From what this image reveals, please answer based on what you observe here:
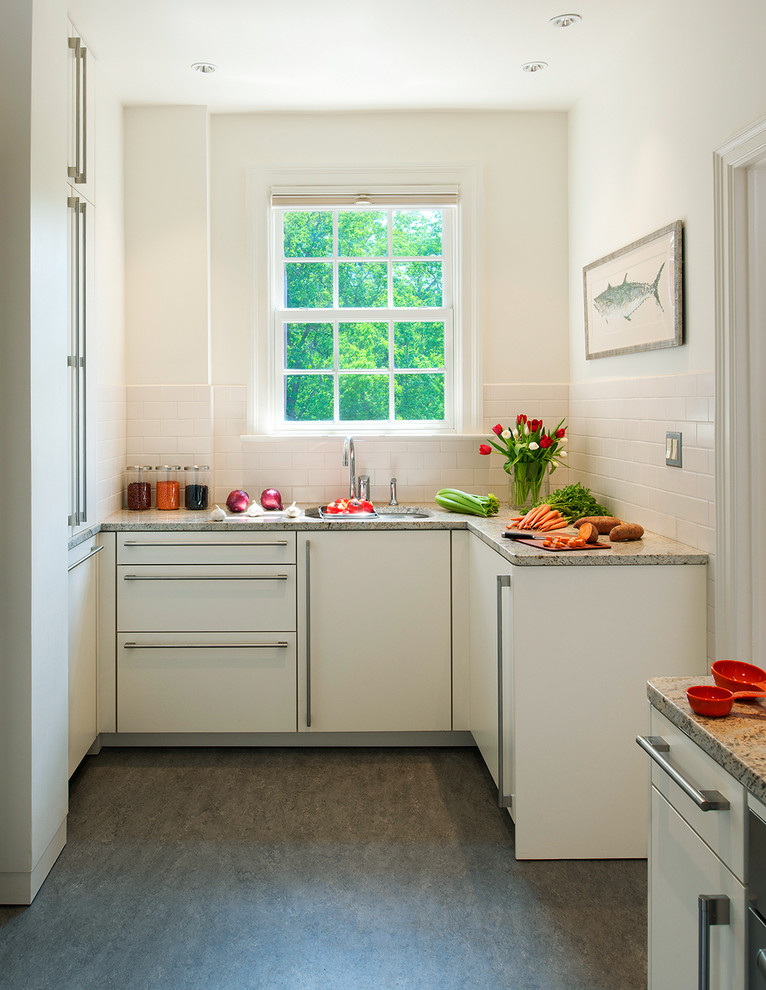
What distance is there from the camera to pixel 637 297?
325 cm

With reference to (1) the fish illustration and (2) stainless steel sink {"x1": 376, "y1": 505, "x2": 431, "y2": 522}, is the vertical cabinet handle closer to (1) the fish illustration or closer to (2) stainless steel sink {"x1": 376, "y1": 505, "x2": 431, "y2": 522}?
(2) stainless steel sink {"x1": 376, "y1": 505, "x2": 431, "y2": 522}

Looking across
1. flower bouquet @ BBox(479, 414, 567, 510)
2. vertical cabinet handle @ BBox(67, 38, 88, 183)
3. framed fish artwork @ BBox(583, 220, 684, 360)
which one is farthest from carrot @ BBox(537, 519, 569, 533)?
vertical cabinet handle @ BBox(67, 38, 88, 183)

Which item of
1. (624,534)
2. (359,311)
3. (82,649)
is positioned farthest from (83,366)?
(624,534)

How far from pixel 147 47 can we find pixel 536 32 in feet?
4.94

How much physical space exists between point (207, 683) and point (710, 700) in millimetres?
2574

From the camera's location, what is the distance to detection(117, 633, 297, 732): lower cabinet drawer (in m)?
3.56

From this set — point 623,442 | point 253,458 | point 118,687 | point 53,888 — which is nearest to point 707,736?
point 53,888

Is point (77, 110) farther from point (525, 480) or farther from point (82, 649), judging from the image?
point (525, 480)

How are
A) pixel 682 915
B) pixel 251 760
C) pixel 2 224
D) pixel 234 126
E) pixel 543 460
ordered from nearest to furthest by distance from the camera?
pixel 682 915, pixel 2 224, pixel 251 760, pixel 543 460, pixel 234 126

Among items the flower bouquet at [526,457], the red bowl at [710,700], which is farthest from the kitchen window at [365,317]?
the red bowl at [710,700]

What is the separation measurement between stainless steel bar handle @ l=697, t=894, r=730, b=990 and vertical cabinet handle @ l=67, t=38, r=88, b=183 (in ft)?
10.1

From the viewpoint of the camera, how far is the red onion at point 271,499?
3969mm

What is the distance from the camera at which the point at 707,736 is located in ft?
4.18

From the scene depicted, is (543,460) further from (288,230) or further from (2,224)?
(2,224)
